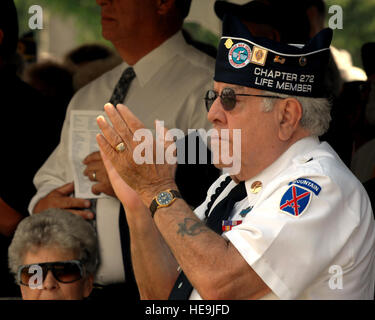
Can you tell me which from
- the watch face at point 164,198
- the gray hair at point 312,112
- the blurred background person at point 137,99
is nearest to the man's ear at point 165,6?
the blurred background person at point 137,99

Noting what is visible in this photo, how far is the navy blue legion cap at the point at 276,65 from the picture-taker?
256cm

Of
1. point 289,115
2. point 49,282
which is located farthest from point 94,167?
point 289,115

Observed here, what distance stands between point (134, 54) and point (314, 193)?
185cm

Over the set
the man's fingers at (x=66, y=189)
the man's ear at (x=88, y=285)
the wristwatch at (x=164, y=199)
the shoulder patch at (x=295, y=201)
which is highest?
the shoulder patch at (x=295, y=201)

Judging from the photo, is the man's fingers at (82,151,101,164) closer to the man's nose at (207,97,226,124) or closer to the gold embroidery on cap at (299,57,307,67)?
the man's nose at (207,97,226,124)

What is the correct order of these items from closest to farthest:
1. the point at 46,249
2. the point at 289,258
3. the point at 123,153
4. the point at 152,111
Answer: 1. the point at 289,258
2. the point at 123,153
3. the point at 46,249
4. the point at 152,111

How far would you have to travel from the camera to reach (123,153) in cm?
247

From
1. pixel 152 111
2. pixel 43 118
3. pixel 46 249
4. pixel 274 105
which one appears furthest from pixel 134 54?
pixel 274 105

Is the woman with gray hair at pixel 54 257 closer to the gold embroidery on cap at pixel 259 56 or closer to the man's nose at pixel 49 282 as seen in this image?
the man's nose at pixel 49 282

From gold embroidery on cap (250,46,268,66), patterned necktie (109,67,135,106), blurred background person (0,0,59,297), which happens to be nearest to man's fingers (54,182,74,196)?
blurred background person (0,0,59,297)

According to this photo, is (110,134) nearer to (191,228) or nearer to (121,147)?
(121,147)

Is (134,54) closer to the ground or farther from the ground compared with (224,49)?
closer to the ground

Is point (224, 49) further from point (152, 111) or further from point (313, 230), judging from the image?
point (152, 111)

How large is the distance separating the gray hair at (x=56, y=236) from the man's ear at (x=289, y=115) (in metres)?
1.41
